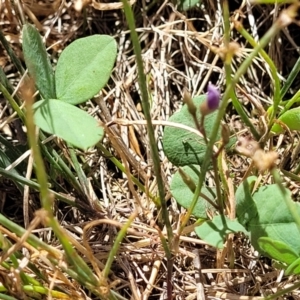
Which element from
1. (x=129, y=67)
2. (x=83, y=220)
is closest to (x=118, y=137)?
(x=83, y=220)

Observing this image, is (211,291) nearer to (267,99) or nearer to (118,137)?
(118,137)

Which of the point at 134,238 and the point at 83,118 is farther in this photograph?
the point at 134,238

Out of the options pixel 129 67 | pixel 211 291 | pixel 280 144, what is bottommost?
pixel 211 291

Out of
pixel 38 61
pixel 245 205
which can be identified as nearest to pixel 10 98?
pixel 38 61

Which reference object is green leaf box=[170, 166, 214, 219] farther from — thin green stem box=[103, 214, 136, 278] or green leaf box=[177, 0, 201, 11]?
green leaf box=[177, 0, 201, 11]

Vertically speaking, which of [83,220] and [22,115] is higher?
[22,115]

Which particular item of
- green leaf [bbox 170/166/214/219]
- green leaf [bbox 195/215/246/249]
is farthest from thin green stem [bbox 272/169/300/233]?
green leaf [bbox 170/166/214/219]

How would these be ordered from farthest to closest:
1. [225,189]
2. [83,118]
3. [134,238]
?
[134,238] < [225,189] < [83,118]

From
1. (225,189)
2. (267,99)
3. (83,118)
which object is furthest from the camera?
(267,99)
